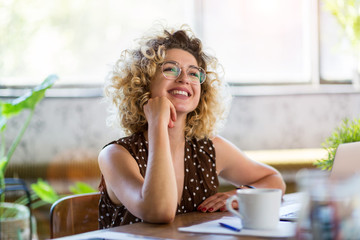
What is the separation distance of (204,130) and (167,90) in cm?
24

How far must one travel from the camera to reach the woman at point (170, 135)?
1384mm

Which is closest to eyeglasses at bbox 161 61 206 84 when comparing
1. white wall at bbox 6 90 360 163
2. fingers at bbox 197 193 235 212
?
fingers at bbox 197 193 235 212

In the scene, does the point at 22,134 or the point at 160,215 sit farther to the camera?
the point at 22,134

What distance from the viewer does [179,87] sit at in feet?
5.31

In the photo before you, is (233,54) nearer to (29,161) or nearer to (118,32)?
(118,32)

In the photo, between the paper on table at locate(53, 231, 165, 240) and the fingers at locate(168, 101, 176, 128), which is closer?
the paper on table at locate(53, 231, 165, 240)

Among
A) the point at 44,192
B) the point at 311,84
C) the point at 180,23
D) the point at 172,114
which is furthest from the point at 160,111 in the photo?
the point at 311,84

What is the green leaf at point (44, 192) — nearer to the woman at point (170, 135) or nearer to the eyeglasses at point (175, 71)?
the woman at point (170, 135)

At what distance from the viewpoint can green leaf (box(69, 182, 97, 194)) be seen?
114 inches

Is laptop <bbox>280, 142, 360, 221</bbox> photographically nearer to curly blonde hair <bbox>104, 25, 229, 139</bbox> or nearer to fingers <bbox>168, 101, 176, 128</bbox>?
fingers <bbox>168, 101, 176, 128</bbox>

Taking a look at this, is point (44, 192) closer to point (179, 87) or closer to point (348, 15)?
point (179, 87)

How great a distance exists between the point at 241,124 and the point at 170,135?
1.74 meters

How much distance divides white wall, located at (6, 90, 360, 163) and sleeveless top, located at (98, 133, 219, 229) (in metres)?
1.51

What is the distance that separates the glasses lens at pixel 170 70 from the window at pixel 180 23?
4.68 ft
